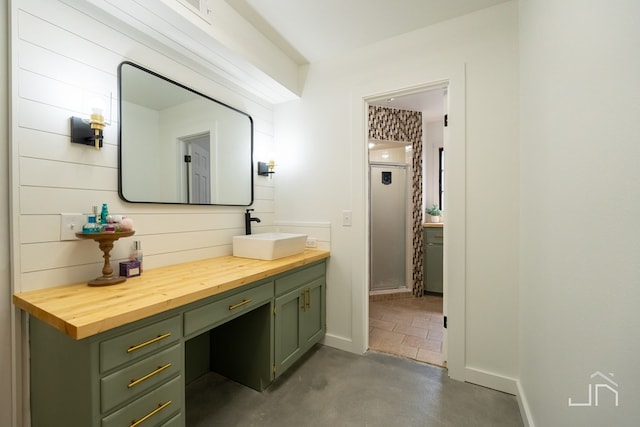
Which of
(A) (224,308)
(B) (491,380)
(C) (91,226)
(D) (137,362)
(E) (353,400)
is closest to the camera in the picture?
(D) (137,362)

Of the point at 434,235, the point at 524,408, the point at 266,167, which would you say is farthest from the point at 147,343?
the point at 434,235

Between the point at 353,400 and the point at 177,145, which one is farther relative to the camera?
the point at 177,145

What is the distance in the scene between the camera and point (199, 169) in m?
1.89

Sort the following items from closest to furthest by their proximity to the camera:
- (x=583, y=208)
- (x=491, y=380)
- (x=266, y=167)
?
(x=583, y=208) < (x=491, y=380) < (x=266, y=167)

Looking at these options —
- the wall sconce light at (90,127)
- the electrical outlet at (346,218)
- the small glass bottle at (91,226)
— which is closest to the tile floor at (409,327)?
the electrical outlet at (346,218)

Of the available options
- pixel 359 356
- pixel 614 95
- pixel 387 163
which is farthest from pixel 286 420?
pixel 387 163

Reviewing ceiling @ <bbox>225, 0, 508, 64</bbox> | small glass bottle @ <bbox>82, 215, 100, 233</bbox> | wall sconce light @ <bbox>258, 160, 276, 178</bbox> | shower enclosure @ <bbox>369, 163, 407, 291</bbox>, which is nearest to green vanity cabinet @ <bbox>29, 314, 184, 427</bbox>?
small glass bottle @ <bbox>82, 215, 100, 233</bbox>

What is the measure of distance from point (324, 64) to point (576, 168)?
2.04m

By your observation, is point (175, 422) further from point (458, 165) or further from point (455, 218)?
point (458, 165)

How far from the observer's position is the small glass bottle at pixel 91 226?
120 cm

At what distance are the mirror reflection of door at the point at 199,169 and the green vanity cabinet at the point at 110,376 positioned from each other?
999mm

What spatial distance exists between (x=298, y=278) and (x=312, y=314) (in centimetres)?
39

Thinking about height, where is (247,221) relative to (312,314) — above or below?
above

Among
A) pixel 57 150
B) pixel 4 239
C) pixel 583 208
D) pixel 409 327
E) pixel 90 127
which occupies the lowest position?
pixel 409 327
